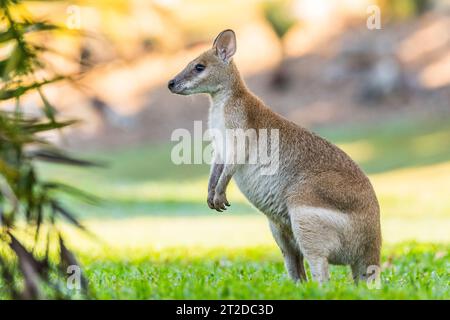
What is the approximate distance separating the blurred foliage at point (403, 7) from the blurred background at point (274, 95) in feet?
0.14

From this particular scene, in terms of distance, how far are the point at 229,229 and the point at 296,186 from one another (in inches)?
351

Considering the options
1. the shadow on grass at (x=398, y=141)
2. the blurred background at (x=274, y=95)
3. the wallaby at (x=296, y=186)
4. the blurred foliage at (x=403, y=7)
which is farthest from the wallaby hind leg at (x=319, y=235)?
the blurred foliage at (x=403, y=7)

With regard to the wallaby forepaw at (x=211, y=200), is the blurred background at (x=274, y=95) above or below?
above

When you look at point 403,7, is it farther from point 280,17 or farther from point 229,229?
point 229,229

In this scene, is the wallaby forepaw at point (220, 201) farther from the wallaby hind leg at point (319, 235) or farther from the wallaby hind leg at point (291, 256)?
the wallaby hind leg at point (319, 235)

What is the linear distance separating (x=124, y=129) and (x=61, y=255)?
1046 inches

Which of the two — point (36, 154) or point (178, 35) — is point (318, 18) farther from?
point (36, 154)

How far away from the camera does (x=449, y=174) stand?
20.5 m

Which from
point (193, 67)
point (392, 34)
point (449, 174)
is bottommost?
point (193, 67)

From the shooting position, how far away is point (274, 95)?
30859 millimetres

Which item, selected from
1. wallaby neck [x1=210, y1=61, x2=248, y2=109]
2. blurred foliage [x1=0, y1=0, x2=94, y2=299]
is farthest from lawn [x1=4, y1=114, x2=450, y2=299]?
wallaby neck [x1=210, y1=61, x2=248, y2=109]

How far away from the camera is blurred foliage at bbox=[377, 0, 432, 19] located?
3104cm

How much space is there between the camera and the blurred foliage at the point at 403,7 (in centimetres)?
3104
